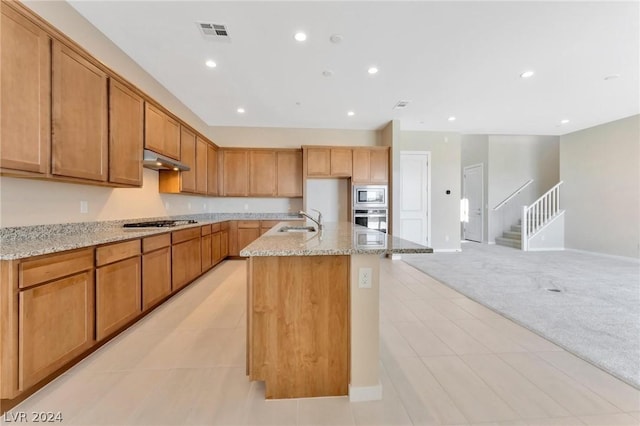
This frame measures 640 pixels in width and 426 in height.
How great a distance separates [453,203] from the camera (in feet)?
20.4

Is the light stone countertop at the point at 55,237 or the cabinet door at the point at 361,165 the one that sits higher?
the cabinet door at the point at 361,165

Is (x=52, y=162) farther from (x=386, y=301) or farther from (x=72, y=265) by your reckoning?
(x=386, y=301)

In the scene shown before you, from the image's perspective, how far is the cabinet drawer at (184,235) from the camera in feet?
10.4

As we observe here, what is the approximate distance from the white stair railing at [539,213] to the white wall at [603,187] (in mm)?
165

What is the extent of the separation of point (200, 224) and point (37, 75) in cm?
245

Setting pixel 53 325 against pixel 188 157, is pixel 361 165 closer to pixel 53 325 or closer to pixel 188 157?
pixel 188 157

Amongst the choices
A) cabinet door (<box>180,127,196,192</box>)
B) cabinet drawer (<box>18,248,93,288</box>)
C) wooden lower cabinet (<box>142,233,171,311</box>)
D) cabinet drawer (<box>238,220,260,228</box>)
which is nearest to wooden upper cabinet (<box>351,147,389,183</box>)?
cabinet drawer (<box>238,220,260,228</box>)

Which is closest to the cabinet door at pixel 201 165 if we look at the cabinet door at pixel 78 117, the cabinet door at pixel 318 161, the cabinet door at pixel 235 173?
the cabinet door at pixel 235 173

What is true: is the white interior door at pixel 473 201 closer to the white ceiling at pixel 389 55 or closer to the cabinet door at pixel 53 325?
the white ceiling at pixel 389 55

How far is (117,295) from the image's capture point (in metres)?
2.20

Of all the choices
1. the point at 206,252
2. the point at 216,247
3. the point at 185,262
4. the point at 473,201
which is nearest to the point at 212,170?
the point at 216,247

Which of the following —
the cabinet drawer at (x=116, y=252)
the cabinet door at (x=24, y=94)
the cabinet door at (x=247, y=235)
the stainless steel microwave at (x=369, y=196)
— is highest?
the cabinet door at (x=24, y=94)

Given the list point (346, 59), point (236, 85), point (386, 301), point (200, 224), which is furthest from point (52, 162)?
point (386, 301)

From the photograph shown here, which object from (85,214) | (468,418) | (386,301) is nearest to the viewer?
(468,418)
